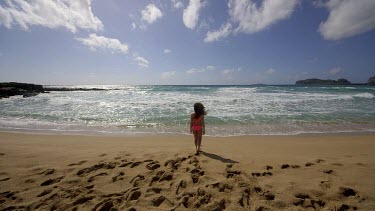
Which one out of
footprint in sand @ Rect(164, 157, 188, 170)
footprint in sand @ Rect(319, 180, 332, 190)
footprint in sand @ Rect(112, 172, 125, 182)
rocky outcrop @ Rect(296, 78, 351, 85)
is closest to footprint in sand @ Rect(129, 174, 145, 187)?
footprint in sand @ Rect(112, 172, 125, 182)

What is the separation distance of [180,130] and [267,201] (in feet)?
21.3

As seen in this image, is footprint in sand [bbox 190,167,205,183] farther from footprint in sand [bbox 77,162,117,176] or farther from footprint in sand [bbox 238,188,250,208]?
footprint in sand [bbox 77,162,117,176]

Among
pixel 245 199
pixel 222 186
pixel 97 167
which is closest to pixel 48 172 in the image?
pixel 97 167

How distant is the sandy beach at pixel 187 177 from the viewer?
3176mm

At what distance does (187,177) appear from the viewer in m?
3.96

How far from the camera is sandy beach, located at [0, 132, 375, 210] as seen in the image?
318 centimetres

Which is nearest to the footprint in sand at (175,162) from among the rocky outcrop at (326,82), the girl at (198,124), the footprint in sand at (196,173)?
the footprint in sand at (196,173)

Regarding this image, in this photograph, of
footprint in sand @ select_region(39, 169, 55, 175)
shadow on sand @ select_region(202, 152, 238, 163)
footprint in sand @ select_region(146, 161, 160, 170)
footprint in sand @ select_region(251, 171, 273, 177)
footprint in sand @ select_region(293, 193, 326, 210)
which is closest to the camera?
footprint in sand @ select_region(293, 193, 326, 210)

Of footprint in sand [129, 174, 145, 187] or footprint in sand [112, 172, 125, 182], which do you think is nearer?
footprint in sand [129, 174, 145, 187]

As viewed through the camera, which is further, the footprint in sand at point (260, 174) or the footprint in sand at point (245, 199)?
the footprint in sand at point (260, 174)

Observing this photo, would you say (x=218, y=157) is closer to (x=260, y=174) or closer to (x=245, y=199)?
(x=260, y=174)

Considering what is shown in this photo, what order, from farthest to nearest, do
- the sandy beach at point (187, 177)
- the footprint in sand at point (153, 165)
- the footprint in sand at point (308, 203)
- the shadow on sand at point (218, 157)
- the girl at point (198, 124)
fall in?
the girl at point (198, 124), the shadow on sand at point (218, 157), the footprint in sand at point (153, 165), the sandy beach at point (187, 177), the footprint in sand at point (308, 203)

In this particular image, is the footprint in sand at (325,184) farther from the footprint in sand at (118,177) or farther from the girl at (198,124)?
the footprint in sand at (118,177)

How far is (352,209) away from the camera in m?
2.89
